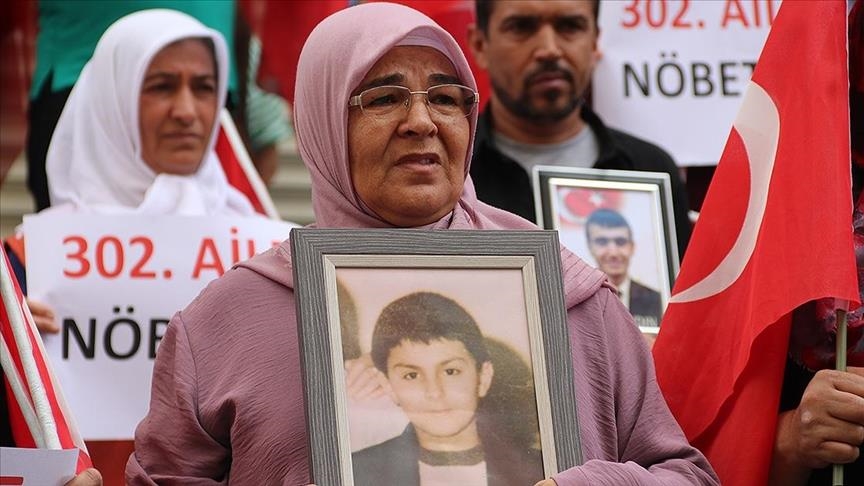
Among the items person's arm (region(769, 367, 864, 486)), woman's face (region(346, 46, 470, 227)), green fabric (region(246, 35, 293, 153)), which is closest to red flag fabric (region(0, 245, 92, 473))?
woman's face (region(346, 46, 470, 227))

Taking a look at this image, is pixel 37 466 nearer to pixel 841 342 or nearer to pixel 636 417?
pixel 636 417

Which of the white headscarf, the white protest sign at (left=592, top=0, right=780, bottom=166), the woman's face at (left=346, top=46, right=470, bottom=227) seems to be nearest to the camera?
the woman's face at (left=346, top=46, right=470, bottom=227)

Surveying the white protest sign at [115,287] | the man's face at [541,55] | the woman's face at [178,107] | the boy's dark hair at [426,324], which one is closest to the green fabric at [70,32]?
the woman's face at [178,107]

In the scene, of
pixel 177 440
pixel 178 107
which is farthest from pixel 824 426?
pixel 178 107

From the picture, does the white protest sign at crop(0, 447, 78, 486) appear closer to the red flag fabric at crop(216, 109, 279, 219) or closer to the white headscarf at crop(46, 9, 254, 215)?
the white headscarf at crop(46, 9, 254, 215)

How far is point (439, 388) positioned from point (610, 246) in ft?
6.37

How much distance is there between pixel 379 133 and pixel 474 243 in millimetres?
313

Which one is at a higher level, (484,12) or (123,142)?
(484,12)

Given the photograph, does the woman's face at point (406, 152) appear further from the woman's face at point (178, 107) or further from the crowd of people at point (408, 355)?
the woman's face at point (178, 107)

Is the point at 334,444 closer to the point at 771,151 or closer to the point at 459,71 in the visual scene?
the point at 459,71

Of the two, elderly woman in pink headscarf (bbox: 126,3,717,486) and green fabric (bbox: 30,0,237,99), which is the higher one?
green fabric (bbox: 30,0,237,99)

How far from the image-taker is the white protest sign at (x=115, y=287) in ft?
17.2

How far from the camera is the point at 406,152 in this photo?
146 inches

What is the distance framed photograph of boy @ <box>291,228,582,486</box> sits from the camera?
11.1 feet
